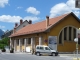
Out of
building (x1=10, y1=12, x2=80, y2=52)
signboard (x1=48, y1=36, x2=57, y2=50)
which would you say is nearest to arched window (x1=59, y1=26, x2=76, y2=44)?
building (x1=10, y1=12, x2=80, y2=52)

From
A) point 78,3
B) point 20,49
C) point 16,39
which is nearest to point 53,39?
point 20,49

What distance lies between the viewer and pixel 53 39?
40.2 metres

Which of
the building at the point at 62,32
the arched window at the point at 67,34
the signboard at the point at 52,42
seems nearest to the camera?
the signboard at the point at 52,42

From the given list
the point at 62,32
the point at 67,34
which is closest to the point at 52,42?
the point at 62,32

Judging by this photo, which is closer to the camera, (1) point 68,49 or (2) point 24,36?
(1) point 68,49

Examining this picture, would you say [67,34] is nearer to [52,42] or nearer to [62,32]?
[62,32]

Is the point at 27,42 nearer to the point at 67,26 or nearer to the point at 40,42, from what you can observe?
the point at 40,42

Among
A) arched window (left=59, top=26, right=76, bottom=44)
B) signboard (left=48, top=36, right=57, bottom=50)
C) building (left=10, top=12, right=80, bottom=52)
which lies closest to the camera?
signboard (left=48, top=36, right=57, bottom=50)

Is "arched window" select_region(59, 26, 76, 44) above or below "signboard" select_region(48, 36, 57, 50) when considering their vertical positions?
above

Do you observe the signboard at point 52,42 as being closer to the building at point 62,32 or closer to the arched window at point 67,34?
the building at point 62,32

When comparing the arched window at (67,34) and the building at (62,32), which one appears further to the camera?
the arched window at (67,34)

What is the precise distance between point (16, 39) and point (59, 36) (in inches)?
771

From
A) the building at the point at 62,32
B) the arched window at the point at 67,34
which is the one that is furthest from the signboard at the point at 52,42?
the arched window at the point at 67,34

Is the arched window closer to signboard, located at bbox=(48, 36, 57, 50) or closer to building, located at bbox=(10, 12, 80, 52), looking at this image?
building, located at bbox=(10, 12, 80, 52)
